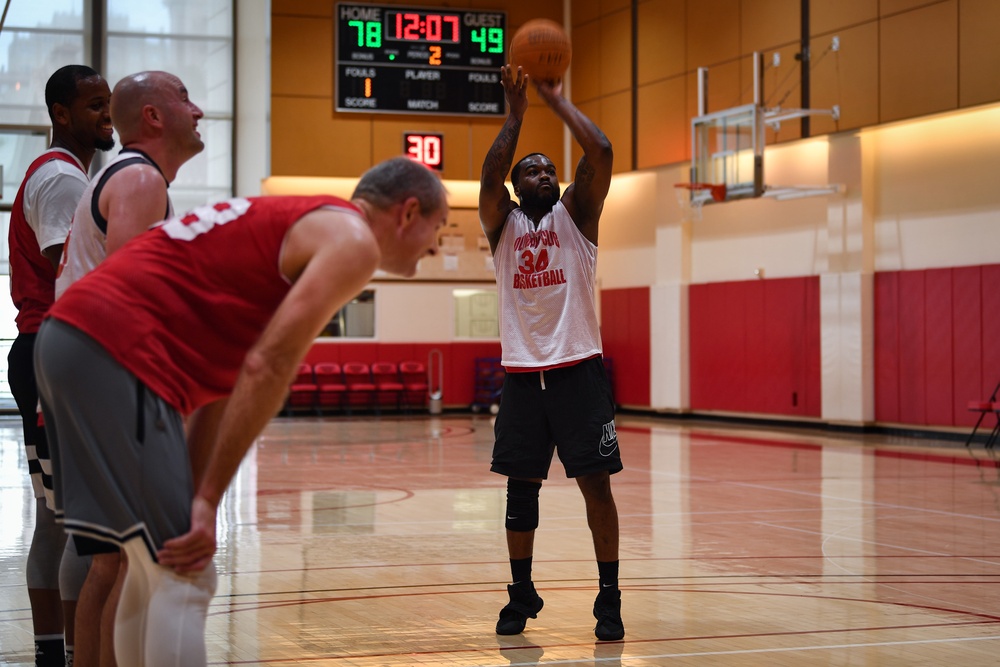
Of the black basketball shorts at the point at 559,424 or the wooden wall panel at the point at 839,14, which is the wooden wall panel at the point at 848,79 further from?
the black basketball shorts at the point at 559,424

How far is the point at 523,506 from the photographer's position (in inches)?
187

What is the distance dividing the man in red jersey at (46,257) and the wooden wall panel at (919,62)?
504 inches

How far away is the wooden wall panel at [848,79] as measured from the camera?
15.6 m

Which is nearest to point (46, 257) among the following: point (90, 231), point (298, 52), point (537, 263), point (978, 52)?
point (90, 231)

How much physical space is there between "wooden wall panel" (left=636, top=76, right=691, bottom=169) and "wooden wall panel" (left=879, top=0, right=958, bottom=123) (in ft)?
13.0

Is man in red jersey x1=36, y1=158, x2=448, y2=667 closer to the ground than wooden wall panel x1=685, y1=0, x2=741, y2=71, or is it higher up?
closer to the ground

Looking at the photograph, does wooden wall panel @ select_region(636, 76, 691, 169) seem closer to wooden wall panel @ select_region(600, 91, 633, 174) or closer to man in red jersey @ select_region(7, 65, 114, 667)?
wooden wall panel @ select_region(600, 91, 633, 174)

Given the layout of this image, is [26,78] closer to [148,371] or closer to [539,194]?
[539,194]

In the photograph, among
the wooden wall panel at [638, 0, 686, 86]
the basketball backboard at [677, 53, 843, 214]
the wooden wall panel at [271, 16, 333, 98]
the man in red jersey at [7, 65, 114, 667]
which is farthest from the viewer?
the wooden wall panel at [271, 16, 333, 98]

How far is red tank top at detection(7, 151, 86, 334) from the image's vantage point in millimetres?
3738

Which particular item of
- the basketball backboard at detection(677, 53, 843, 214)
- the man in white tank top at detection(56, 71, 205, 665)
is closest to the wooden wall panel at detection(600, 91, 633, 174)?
the basketball backboard at detection(677, 53, 843, 214)

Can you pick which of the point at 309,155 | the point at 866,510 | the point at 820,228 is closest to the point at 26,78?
the point at 309,155

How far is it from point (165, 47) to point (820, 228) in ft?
38.5

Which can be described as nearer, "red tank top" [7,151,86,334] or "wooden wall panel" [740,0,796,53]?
"red tank top" [7,151,86,334]
